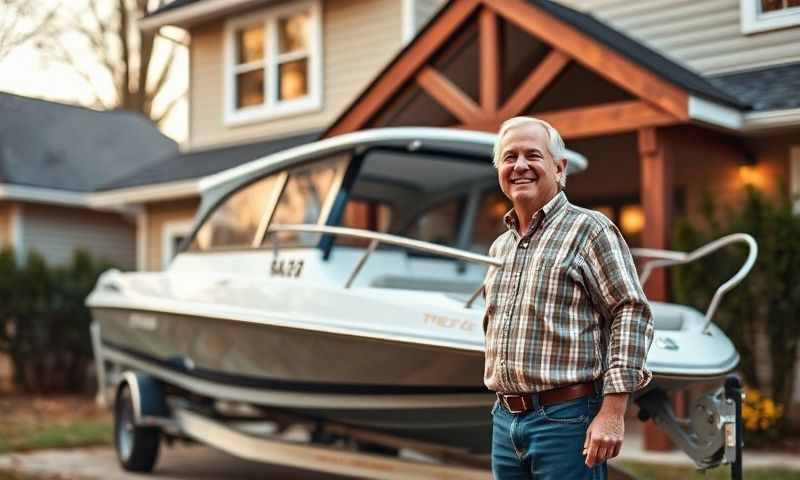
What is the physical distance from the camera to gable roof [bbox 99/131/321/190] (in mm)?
14258

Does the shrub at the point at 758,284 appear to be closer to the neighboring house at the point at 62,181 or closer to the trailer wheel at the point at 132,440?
the trailer wheel at the point at 132,440

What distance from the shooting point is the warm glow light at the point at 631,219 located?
11686mm

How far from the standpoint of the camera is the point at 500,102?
32.7ft

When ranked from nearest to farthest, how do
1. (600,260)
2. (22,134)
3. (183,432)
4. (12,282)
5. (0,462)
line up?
(600,260)
(183,432)
(0,462)
(12,282)
(22,134)

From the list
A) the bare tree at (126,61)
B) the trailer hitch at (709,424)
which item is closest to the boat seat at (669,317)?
the trailer hitch at (709,424)

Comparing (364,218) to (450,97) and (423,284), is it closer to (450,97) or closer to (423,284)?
(423,284)

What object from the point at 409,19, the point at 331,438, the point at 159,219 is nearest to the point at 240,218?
the point at 331,438

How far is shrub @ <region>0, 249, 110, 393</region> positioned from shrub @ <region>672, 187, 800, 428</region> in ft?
30.8

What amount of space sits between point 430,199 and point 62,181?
11.5m

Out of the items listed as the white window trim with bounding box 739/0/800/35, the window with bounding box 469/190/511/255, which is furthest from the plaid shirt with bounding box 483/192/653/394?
the white window trim with bounding box 739/0/800/35

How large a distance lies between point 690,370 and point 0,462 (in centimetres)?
601

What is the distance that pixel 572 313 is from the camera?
10.5 feet

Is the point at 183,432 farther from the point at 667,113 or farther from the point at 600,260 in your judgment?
the point at 600,260

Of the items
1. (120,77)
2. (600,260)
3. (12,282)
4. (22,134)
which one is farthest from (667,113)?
(120,77)
